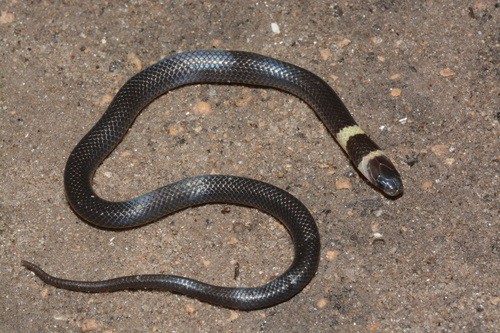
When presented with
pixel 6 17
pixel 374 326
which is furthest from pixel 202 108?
pixel 374 326

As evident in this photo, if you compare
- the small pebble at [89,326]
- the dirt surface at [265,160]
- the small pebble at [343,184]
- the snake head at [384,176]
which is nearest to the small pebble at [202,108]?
the dirt surface at [265,160]

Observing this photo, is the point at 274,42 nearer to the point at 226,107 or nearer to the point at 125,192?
the point at 226,107

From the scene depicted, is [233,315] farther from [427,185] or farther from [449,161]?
[449,161]

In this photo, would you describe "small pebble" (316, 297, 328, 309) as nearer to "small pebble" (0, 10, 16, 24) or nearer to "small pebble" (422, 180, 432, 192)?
"small pebble" (422, 180, 432, 192)

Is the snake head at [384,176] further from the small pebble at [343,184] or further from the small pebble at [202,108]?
the small pebble at [202,108]

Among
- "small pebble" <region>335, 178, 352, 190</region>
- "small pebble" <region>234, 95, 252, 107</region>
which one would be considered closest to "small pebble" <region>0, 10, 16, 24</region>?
"small pebble" <region>234, 95, 252, 107</region>
